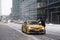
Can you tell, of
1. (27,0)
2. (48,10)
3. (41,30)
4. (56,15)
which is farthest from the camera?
(27,0)

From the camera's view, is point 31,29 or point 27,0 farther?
point 27,0

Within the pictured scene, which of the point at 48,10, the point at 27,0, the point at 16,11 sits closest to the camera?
the point at 48,10

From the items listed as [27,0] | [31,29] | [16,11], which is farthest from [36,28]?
[16,11]

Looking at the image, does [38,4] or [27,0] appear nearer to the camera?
[38,4]

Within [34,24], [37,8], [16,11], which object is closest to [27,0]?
[37,8]

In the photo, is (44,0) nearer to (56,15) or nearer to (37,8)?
(37,8)

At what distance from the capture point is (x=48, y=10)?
296 ft

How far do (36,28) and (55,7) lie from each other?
2249 inches

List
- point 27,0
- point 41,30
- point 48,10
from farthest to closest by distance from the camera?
1. point 27,0
2. point 48,10
3. point 41,30

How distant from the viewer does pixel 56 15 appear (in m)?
81.0

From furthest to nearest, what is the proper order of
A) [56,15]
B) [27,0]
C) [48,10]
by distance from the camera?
[27,0] < [48,10] < [56,15]

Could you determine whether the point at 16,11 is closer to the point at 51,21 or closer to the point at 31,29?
the point at 51,21

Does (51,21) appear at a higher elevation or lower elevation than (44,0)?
lower

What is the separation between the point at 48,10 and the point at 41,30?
65.3 m
